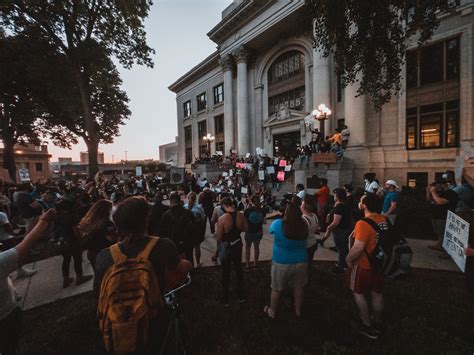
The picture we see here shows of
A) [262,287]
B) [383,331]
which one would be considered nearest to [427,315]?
[383,331]

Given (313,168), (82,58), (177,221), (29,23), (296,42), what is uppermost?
(296,42)

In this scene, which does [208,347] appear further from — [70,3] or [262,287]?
[70,3]

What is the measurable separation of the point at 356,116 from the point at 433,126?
4.42 metres

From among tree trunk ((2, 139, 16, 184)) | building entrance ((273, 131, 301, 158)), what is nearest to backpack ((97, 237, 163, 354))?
building entrance ((273, 131, 301, 158))

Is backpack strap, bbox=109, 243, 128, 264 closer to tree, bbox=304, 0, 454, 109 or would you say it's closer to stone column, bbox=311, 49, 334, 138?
tree, bbox=304, 0, 454, 109

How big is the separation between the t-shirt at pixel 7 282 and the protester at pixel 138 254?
3.17 ft

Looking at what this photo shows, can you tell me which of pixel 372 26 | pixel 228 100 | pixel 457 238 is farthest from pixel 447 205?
pixel 228 100

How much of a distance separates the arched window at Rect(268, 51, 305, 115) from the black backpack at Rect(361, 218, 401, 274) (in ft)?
57.7

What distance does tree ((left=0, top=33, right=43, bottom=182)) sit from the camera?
16.1 meters

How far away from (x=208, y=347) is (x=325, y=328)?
1.76 meters

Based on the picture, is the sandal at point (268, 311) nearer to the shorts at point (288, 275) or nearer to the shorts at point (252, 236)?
the shorts at point (288, 275)

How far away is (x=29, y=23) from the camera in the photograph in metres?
13.2

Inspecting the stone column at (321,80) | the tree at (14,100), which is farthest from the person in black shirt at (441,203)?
the tree at (14,100)

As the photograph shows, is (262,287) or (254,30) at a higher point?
(254,30)
